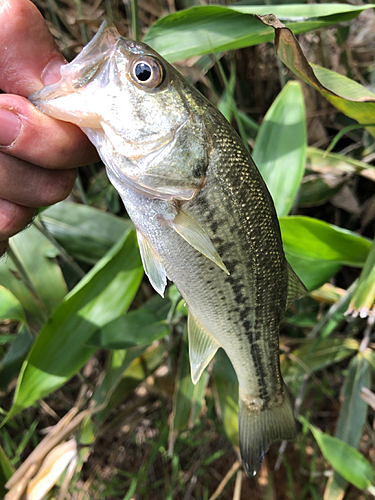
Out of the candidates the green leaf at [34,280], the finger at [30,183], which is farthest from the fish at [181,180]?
the green leaf at [34,280]

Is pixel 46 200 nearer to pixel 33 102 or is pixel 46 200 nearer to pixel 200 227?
pixel 33 102

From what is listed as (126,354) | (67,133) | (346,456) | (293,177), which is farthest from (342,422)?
(67,133)

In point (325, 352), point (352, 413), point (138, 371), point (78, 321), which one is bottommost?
point (352, 413)

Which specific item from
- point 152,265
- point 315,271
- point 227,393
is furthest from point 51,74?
point 227,393

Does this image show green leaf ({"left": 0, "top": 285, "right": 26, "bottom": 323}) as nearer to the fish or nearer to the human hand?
the human hand

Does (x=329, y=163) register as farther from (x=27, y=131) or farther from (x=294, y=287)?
(x=27, y=131)

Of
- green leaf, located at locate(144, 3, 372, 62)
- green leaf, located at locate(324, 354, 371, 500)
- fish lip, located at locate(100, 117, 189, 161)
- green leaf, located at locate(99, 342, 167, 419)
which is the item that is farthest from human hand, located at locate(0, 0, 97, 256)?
green leaf, located at locate(324, 354, 371, 500)
